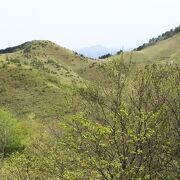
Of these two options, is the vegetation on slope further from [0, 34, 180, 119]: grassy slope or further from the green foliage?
[0, 34, 180, 119]: grassy slope

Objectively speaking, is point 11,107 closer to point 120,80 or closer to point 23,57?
point 23,57

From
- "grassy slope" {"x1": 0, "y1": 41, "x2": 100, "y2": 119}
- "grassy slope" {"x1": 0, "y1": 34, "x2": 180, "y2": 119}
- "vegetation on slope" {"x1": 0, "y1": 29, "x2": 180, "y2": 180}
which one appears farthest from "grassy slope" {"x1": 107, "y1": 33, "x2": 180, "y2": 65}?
"vegetation on slope" {"x1": 0, "y1": 29, "x2": 180, "y2": 180}

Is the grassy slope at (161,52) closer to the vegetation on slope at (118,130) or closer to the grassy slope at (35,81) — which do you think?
the grassy slope at (35,81)

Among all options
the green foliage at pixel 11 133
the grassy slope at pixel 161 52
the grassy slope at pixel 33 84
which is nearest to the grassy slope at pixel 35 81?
the grassy slope at pixel 33 84

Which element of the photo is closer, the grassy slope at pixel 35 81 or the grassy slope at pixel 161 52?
the grassy slope at pixel 35 81

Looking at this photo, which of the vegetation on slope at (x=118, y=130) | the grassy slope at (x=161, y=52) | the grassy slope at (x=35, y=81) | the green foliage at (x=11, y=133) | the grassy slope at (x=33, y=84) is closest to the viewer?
the vegetation on slope at (x=118, y=130)

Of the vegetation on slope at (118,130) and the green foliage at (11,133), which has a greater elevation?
the vegetation on slope at (118,130)

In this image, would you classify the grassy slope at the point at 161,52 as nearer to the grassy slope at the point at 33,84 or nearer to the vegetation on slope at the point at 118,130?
the grassy slope at the point at 33,84

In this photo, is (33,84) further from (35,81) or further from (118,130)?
(118,130)

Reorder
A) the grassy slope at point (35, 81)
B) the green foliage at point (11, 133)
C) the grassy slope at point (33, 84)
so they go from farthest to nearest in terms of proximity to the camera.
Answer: the grassy slope at point (35, 81)
the grassy slope at point (33, 84)
the green foliage at point (11, 133)

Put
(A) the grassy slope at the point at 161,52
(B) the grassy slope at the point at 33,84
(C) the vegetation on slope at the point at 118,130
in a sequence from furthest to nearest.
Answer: (A) the grassy slope at the point at 161,52 < (B) the grassy slope at the point at 33,84 < (C) the vegetation on slope at the point at 118,130

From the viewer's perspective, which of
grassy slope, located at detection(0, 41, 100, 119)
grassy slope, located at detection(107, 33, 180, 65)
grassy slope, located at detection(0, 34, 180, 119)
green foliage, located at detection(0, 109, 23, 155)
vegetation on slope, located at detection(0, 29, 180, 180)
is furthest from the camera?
grassy slope, located at detection(107, 33, 180, 65)

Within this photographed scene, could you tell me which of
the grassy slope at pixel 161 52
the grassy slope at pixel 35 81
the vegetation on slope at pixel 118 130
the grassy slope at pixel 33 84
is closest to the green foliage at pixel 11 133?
Result: the grassy slope at pixel 35 81

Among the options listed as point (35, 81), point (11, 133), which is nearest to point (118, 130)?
point (11, 133)
